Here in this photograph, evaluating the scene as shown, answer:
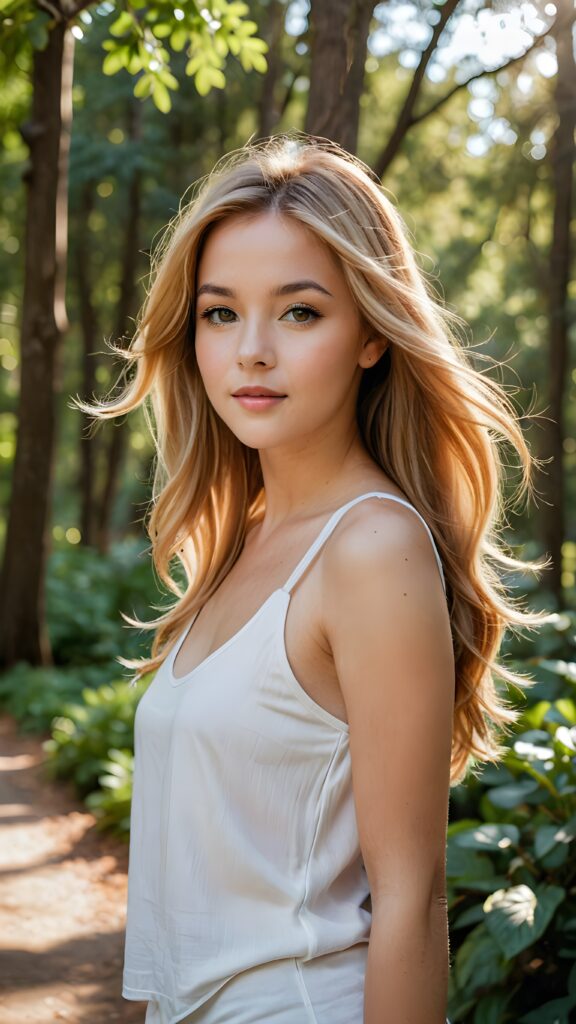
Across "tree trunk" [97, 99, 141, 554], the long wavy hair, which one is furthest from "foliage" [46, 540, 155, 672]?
the long wavy hair

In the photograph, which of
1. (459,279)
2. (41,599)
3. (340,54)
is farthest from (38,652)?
(459,279)

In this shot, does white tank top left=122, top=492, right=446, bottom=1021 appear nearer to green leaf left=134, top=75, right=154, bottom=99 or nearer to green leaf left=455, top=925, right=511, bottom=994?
green leaf left=455, top=925, right=511, bottom=994

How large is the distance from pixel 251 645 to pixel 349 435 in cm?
48

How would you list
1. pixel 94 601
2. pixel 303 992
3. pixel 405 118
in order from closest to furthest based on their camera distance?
pixel 303 992, pixel 405 118, pixel 94 601

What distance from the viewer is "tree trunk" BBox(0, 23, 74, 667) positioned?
8.98 m

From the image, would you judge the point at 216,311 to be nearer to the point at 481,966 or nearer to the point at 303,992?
the point at 303,992

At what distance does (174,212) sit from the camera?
7879 mm

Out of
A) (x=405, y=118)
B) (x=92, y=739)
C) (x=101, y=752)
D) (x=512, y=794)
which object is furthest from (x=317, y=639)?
(x=92, y=739)

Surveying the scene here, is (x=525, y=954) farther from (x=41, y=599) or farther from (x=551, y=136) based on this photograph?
(x=551, y=136)

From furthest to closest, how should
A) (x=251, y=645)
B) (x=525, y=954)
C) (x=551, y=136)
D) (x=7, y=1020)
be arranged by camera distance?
(x=551, y=136) → (x=7, y=1020) → (x=525, y=954) → (x=251, y=645)

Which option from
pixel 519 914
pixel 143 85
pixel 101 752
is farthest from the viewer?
pixel 101 752

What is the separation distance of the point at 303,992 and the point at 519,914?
4.69 feet

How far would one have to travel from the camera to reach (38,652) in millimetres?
9938

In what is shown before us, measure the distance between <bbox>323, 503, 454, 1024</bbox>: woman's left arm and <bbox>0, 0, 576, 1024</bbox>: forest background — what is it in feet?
2.75
